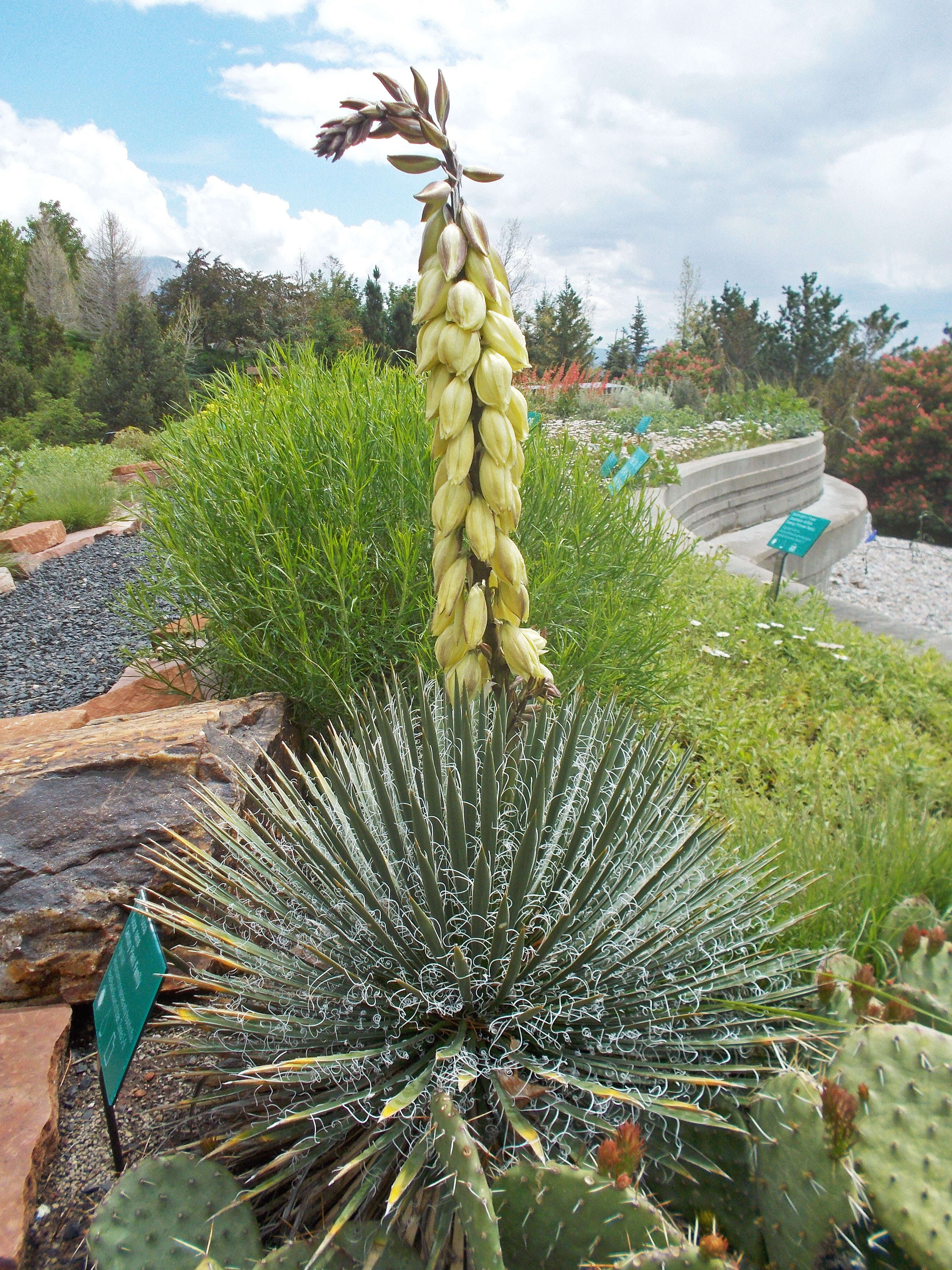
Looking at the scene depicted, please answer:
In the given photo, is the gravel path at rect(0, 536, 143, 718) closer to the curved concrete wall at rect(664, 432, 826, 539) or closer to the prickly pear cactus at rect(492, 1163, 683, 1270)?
the prickly pear cactus at rect(492, 1163, 683, 1270)

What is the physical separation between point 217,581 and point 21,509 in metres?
5.82

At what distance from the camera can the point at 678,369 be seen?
18484 mm

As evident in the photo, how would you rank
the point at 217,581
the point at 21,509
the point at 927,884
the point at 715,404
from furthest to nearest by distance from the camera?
the point at 715,404
the point at 21,509
the point at 217,581
the point at 927,884

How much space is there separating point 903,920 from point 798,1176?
112cm

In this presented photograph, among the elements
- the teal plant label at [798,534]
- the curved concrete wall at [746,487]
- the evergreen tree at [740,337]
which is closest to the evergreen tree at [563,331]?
the evergreen tree at [740,337]

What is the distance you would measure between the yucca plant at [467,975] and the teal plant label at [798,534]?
12.5 feet

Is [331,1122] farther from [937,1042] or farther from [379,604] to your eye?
[379,604]

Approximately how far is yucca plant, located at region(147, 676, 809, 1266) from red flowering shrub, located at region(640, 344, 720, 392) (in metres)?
17.2

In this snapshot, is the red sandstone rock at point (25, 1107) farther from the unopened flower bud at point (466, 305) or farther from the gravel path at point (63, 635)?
the gravel path at point (63, 635)

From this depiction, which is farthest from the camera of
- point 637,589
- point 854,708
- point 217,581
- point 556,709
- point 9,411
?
point 9,411

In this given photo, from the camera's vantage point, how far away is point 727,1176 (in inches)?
47.4

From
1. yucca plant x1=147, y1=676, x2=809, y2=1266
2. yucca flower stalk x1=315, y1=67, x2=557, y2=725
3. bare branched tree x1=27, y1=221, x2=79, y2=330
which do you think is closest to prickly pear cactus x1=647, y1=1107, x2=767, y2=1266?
yucca plant x1=147, y1=676, x2=809, y2=1266

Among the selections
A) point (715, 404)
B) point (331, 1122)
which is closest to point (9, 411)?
point (715, 404)

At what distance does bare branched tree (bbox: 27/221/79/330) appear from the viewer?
98.6ft
